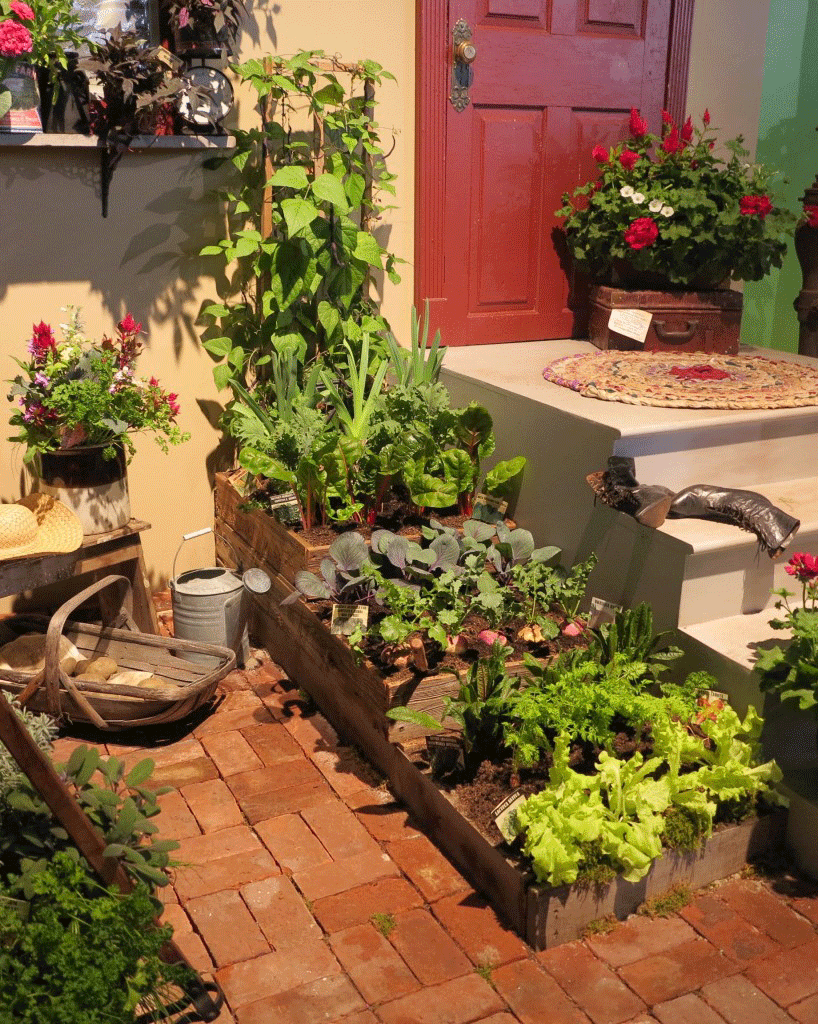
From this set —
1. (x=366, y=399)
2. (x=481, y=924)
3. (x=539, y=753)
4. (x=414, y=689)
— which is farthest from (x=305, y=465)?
(x=481, y=924)

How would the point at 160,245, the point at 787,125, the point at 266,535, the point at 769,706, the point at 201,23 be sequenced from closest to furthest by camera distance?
the point at 769,706 < the point at 201,23 < the point at 266,535 < the point at 160,245 < the point at 787,125

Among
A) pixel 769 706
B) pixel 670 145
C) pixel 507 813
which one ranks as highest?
pixel 670 145

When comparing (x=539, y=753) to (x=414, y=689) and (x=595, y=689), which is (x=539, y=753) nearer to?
(x=595, y=689)

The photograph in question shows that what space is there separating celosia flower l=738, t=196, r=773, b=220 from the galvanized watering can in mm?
2391

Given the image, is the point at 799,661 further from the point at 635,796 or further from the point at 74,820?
the point at 74,820

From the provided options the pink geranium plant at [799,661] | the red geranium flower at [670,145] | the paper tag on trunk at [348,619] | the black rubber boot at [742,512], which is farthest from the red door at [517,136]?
the pink geranium plant at [799,661]

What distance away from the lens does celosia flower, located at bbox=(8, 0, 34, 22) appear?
11.0 ft

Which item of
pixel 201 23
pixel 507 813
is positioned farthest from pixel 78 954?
pixel 201 23

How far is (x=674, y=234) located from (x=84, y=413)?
240cm

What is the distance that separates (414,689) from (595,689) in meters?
0.54

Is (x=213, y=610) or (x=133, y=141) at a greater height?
(x=133, y=141)

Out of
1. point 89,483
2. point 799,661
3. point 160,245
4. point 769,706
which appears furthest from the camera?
point 160,245

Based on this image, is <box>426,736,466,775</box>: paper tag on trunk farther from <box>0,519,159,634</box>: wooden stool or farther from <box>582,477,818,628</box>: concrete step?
<box>0,519,159,634</box>: wooden stool

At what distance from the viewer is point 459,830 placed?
9.27 feet
